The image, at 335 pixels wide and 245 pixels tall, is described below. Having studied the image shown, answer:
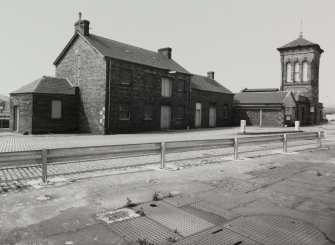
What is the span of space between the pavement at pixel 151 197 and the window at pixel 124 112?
1671 centimetres

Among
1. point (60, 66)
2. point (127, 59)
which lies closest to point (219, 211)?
point (127, 59)

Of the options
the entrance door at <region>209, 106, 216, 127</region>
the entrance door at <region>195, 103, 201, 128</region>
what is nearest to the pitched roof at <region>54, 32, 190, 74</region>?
the entrance door at <region>195, 103, 201, 128</region>

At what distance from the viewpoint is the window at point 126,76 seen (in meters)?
26.2

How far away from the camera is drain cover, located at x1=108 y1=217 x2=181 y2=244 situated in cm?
425

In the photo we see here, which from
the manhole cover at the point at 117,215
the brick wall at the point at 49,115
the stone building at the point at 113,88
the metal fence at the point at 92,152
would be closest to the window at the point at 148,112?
the stone building at the point at 113,88

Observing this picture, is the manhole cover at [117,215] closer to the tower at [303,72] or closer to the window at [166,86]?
the window at [166,86]

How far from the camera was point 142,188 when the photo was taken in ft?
22.9

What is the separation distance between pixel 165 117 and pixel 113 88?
25.9 feet

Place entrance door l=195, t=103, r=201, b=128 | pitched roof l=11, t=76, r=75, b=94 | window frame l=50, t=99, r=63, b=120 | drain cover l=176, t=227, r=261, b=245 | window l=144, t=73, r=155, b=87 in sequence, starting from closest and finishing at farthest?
drain cover l=176, t=227, r=261, b=245
pitched roof l=11, t=76, r=75, b=94
window frame l=50, t=99, r=63, b=120
window l=144, t=73, r=155, b=87
entrance door l=195, t=103, r=201, b=128

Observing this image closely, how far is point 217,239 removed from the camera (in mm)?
4289

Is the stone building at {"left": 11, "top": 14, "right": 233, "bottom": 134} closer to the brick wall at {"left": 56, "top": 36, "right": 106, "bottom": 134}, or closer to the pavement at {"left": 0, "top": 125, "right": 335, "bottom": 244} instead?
the brick wall at {"left": 56, "top": 36, "right": 106, "bottom": 134}

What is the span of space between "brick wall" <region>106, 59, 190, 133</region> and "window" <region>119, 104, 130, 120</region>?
29 centimetres

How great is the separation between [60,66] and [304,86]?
124 ft

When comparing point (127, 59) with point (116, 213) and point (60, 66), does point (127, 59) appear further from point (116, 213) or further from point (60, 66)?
point (116, 213)
